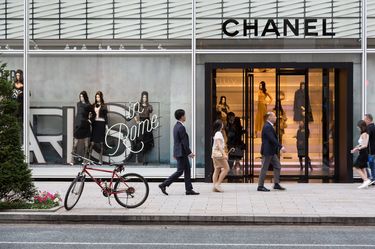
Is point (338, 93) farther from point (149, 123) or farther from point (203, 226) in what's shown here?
point (203, 226)

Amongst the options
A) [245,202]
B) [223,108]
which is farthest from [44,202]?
[223,108]

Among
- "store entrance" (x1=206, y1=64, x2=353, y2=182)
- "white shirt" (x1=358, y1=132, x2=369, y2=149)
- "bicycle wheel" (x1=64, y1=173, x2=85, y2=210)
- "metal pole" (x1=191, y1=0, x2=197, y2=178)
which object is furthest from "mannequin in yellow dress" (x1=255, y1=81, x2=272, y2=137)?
"bicycle wheel" (x1=64, y1=173, x2=85, y2=210)

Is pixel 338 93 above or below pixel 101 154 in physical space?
above

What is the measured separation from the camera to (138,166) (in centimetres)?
1877

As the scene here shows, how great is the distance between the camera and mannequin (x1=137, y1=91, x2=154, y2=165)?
18766mm

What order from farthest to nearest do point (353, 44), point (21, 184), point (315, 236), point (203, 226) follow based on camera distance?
point (353, 44)
point (21, 184)
point (203, 226)
point (315, 236)

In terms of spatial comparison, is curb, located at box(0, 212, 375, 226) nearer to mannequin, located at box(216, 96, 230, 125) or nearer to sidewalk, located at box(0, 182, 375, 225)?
sidewalk, located at box(0, 182, 375, 225)

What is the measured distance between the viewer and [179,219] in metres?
12.3

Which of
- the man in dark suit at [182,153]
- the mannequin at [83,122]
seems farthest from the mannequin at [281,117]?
the mannequin at [83,122]

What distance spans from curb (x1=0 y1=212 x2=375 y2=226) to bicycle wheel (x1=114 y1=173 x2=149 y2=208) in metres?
1.03

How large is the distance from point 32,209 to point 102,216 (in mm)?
1401

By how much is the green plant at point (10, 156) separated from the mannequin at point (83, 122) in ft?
18.3

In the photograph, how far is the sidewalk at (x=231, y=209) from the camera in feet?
40.3

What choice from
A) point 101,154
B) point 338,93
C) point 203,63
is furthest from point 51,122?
point 338,93
